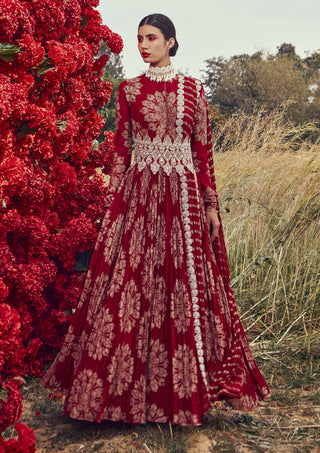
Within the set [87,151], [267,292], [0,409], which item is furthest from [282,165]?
[0,409]

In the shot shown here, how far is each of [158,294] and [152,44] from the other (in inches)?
46.9

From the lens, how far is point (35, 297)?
2.89 metres

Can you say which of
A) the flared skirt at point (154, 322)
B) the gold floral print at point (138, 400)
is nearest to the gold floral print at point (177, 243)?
the flared skirt at point (154, 322)

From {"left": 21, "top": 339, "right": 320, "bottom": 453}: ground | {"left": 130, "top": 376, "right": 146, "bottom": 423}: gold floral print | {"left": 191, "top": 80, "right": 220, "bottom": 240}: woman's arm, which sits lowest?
{"left": 21, "top": 339, "right": 320, "bottom": 453}: ground

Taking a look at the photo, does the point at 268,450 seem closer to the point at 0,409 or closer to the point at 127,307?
the point at 127,307

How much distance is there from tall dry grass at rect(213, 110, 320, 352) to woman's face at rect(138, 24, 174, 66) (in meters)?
1.66

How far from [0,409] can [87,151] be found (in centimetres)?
178

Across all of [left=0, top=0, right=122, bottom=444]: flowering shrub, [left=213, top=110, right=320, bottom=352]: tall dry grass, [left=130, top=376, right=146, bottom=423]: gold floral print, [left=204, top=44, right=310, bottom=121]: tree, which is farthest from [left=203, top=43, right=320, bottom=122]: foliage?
[left=130, top=376, right=146, bottom=423]: gold floral print

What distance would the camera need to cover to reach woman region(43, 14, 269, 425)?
2305 mm

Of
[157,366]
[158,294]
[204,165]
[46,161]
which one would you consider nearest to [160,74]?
[204,165]

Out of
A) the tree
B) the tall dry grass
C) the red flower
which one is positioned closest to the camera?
the red flower

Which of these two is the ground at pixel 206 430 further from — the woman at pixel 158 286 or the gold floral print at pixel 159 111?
the gold floral print at pixel 159 111

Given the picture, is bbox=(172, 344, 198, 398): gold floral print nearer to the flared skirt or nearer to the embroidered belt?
the flared skirt

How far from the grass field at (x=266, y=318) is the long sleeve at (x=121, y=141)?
113 centimetres
